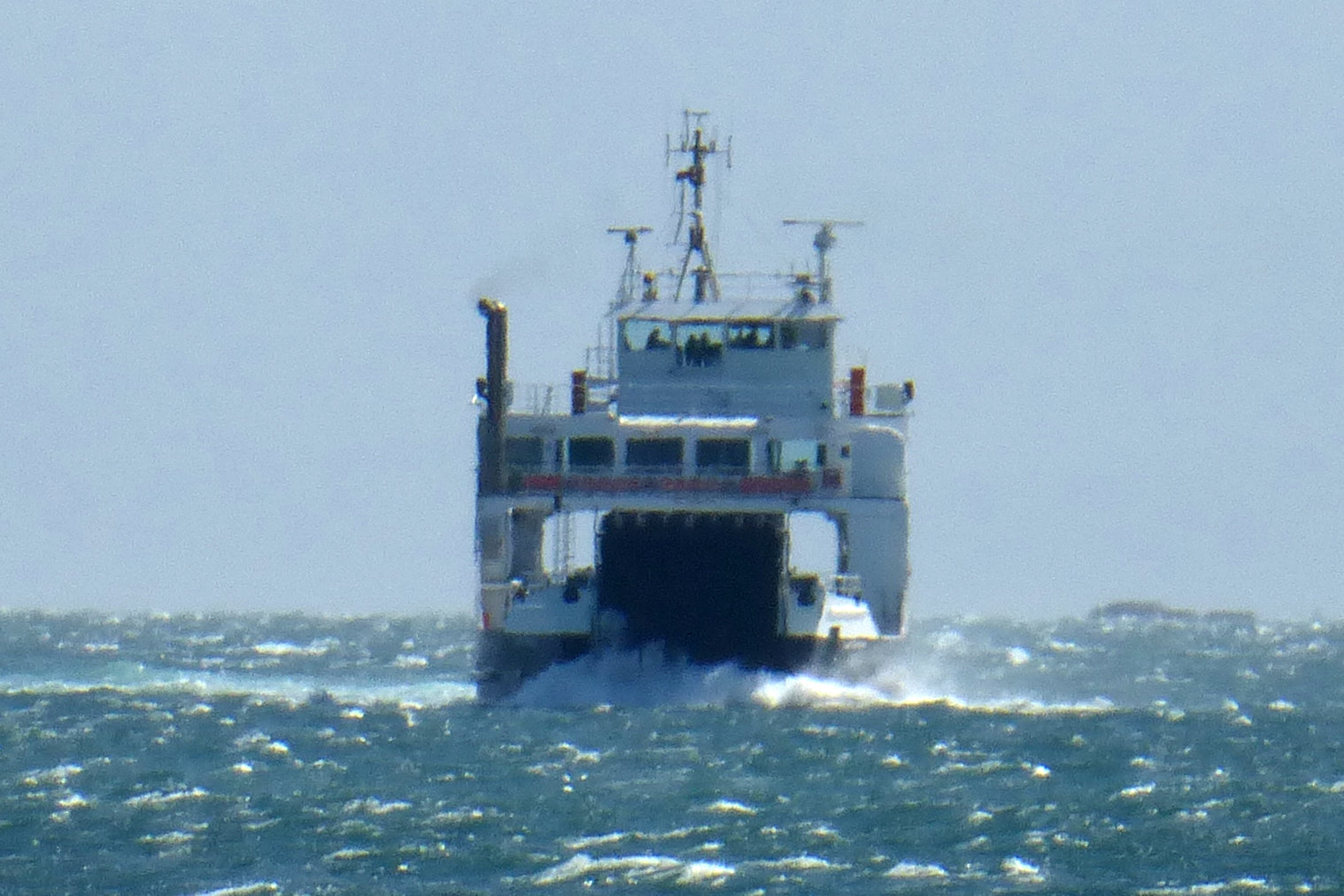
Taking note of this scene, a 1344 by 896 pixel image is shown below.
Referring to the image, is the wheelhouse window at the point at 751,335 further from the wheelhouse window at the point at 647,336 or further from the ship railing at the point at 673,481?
the ship railing at the point at 673,481

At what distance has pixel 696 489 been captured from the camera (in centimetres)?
5012

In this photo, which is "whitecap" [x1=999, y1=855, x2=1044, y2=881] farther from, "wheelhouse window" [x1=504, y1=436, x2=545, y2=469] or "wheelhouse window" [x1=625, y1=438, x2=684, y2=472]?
"wheelhouse window" [x1=504, y1=436, x2=545, y2=469]

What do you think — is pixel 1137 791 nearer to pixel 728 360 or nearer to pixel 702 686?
pixel 702 686

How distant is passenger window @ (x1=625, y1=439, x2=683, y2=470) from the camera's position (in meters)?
51.8

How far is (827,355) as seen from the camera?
180 feet

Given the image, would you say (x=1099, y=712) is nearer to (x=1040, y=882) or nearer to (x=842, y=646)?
(x=842, y=646)

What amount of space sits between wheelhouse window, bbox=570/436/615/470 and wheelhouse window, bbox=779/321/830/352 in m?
4.53

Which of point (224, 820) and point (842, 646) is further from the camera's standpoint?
point (842, 646)

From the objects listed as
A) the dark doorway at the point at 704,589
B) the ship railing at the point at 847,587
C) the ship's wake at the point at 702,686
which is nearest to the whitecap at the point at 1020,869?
the ship's wake at the point at 702,686

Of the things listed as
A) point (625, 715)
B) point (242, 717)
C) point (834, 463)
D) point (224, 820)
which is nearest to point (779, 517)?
point (834, 463)

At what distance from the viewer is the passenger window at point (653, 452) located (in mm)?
51844

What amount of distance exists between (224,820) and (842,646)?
66.8ft

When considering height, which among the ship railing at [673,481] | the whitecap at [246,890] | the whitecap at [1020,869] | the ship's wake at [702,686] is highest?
the ship railing at [673,481]

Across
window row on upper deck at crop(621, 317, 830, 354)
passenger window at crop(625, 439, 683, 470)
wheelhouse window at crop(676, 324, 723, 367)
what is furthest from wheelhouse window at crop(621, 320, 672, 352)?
passenger window at crop(625, 439, 683, 470)
